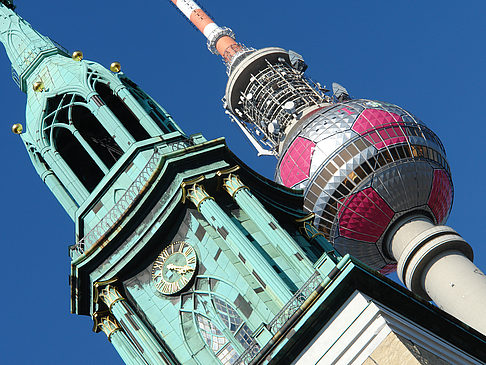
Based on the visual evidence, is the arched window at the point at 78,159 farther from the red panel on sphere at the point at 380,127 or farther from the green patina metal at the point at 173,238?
the red panel on sphere at the point at 380,127

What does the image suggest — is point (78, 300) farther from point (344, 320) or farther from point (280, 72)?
point (280, 72)

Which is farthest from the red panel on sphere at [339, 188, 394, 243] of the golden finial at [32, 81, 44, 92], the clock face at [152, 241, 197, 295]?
the clock face at [152, 241, 197, 295]

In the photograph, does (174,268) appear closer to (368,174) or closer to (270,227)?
(270,227)

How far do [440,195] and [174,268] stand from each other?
31372 mm

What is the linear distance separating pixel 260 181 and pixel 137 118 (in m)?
6.07

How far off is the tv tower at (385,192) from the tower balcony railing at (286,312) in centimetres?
2534

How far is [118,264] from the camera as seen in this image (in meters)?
33.1

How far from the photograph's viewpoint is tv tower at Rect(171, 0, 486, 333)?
179 feet

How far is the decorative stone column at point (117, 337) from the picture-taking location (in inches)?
1251

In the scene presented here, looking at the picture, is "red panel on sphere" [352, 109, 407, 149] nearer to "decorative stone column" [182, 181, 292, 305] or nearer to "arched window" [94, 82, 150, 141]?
"arched window" [94, 82, 150, 141]

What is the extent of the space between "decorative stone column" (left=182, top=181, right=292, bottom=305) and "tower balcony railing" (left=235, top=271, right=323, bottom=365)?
49 centimetres

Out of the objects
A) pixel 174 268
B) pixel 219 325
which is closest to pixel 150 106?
pixel 174 268

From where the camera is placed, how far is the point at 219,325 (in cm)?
3062

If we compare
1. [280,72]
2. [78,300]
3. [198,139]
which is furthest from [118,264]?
[280,72]
